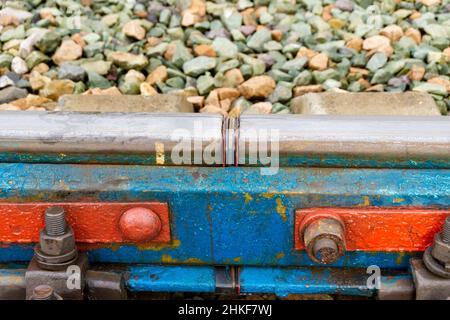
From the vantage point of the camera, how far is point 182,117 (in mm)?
1475

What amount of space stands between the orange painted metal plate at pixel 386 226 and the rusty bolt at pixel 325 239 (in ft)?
0.10

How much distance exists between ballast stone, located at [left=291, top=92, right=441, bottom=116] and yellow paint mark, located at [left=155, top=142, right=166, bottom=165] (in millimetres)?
755

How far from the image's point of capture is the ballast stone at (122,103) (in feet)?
6.95

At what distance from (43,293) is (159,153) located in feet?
1.29

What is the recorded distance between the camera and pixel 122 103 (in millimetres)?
2156

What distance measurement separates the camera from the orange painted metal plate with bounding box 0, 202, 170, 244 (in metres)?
1.46

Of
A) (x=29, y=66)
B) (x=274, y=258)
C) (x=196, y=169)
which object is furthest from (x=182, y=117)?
(x=29, y=66)

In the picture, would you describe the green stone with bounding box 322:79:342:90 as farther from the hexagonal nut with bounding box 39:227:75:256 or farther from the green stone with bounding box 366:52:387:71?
the hexagonal nut with bounding box 39:227:75:256

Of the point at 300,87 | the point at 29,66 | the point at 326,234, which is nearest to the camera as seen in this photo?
the point at 326,234

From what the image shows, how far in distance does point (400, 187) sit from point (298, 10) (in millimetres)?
1605

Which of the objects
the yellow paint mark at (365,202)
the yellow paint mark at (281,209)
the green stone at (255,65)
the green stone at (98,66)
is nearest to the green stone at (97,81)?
the green stone at (98,66)

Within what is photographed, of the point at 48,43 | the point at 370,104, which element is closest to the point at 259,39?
the point at 370,104
